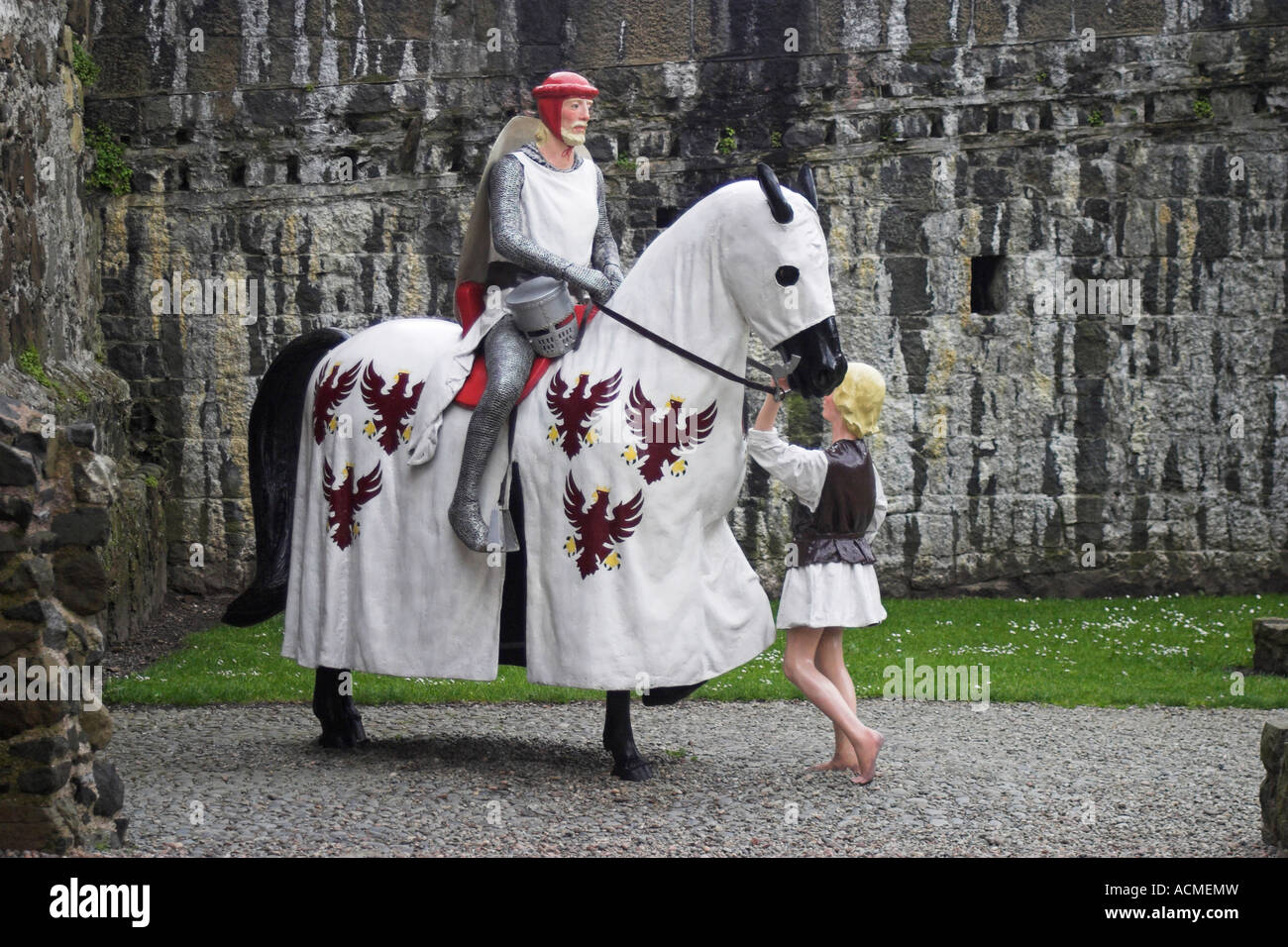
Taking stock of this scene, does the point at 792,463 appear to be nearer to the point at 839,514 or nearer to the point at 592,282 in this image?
the point at 839,514

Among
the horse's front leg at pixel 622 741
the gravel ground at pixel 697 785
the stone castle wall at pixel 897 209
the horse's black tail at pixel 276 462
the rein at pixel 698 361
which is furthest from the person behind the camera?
the stone castle wall at pixel 897 209

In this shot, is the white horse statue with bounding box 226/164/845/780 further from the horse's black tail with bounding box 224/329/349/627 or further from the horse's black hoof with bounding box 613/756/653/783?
the horse's black tail with bounding box 224/329/349/627

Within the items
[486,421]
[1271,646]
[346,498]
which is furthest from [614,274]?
[1271,646]

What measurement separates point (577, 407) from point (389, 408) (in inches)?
39.6

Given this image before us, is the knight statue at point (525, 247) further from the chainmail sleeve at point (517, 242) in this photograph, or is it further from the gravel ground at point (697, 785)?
the gravel ground at point (697, 785)

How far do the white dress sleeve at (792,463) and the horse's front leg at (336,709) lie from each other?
2.35 meters

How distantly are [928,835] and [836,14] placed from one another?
354 inches

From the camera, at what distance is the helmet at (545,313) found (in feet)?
21.5

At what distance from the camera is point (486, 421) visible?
6.61m

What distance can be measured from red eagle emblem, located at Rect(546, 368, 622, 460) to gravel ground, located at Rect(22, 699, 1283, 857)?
1.42 meters

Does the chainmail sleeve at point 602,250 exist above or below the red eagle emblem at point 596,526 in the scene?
above

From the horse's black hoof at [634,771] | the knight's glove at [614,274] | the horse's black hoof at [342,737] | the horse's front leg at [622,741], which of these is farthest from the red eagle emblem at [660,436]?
the horse's black hoof at [342,737]

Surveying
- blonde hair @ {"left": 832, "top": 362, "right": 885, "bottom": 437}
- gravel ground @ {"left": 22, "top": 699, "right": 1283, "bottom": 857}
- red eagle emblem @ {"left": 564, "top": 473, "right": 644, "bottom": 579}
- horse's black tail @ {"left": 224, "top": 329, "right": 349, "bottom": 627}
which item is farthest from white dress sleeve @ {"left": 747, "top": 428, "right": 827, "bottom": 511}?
horse's black tail @ {"left": 224, "top": 329, "right": 349, "bottom": 627}

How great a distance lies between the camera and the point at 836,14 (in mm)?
13094
